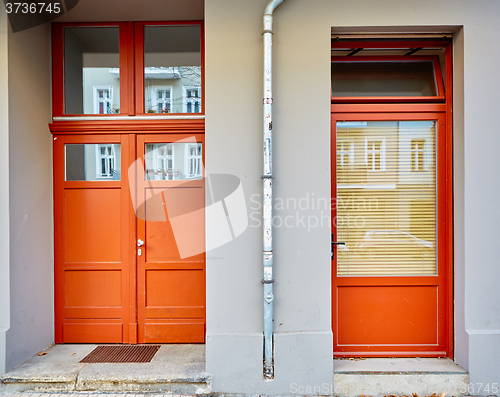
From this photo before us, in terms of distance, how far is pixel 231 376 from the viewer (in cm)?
286

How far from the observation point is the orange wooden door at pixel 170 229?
361 cm

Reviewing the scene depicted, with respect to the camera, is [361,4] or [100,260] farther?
[100,260]

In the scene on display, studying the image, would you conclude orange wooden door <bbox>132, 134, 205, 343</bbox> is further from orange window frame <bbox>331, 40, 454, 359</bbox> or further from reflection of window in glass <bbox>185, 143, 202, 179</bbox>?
orange window frame <bbox>331, 40, 454, 359</bbox>

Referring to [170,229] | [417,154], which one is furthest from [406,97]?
[170,229]

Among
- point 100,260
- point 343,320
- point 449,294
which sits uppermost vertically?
point 100,260

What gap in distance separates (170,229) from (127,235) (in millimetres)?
493

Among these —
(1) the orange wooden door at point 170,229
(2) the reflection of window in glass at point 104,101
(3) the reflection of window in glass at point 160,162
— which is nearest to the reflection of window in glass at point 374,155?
(1) the orange wooden door at point 170,229

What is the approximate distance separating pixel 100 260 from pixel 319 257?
8.16 feet

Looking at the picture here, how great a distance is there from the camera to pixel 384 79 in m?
3.24

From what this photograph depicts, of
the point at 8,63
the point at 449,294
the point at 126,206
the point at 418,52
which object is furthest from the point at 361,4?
the point at 8,63

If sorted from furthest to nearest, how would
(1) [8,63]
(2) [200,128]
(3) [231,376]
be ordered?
(2) [200,128] → (1) [8,63] → (3) [231,376]

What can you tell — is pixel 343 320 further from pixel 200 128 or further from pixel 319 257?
pixel 200 128

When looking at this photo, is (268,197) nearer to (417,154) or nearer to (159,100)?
(417,154)

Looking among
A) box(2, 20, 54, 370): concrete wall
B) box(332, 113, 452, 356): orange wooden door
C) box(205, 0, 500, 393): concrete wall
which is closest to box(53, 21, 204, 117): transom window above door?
box(2, 20, 54, 370): concrete wall
